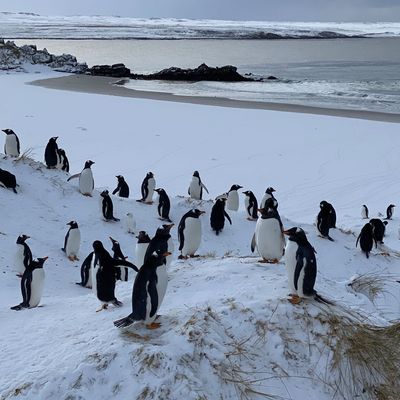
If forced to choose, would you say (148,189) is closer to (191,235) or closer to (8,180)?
(8,180)

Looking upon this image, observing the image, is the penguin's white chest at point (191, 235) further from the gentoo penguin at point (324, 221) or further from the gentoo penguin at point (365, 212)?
the gentoo penguin at point (365, 212)

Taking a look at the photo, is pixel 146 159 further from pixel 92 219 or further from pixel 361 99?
pixel 361 99

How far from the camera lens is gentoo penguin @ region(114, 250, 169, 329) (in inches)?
167

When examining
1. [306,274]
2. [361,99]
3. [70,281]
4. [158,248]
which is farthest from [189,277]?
[361,99]

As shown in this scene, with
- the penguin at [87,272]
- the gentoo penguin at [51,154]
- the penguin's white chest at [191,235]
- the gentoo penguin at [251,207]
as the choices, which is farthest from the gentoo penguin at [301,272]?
the gentoo penguin at [51,154]

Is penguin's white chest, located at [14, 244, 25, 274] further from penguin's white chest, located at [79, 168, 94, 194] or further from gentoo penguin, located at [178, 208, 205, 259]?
penguin's white chest, located at [79, 168, 94, 194]

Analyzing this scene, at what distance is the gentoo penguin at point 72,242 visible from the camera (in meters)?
8.12

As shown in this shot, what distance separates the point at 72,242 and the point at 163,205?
213cm

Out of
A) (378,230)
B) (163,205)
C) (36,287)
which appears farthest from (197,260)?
(378,230)

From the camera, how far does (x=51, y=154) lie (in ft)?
38.2

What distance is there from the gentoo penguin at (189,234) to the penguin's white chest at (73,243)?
1653 millimetres

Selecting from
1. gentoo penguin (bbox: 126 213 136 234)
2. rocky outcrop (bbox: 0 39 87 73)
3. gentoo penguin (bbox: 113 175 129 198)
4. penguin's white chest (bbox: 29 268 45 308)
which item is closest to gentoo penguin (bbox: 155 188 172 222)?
gentoo penguin (bbox: 126 213 136 234)

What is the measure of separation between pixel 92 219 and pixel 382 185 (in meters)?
8.79

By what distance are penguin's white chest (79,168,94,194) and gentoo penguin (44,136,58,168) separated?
1.56 m
